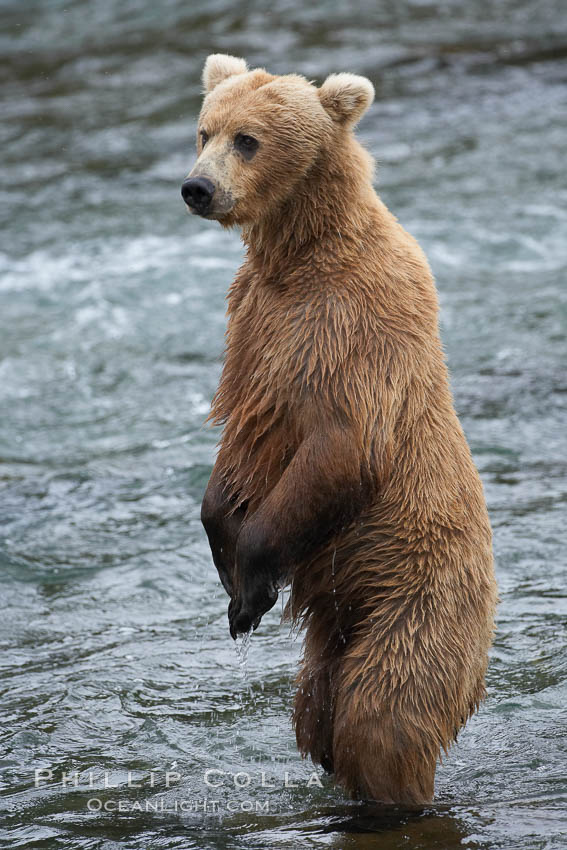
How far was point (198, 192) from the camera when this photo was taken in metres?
4.14

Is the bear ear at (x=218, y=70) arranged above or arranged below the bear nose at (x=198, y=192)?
above

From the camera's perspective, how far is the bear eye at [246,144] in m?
4.27

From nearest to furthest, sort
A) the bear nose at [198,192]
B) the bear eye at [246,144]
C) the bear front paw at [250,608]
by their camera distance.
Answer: the bear nose at [198,192] < the bear eye at [246,144] < the bear front paw at [250,608]

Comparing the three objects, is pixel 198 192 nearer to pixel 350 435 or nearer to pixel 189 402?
pixel 350 435

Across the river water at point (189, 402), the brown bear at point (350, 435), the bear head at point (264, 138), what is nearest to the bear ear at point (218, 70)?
the brown bear at point (350, 435)

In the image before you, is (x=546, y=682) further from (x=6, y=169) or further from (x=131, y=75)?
(x=131, y=75)

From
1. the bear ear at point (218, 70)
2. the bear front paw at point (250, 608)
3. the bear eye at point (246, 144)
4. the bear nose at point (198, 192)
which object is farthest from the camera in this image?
the bear ear at point (218, 70)

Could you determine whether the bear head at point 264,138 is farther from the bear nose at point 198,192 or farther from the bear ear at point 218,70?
the bear ear at point 218,70

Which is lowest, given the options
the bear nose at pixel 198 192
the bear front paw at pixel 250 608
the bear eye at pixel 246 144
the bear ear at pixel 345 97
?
the bear front paw at pixel 250 608

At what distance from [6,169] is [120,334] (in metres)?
4.91

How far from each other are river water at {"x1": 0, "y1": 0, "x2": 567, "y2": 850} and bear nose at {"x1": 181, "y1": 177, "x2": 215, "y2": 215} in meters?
1.98

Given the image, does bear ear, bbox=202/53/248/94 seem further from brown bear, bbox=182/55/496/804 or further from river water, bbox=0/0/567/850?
river water, bbox=0/0/567/850

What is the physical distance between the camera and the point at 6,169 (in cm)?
1416

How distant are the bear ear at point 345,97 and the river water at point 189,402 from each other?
225 cm
